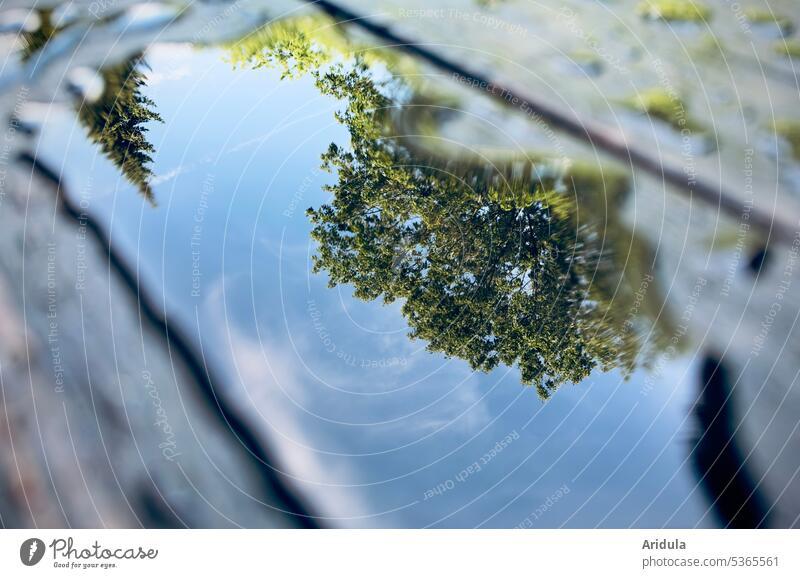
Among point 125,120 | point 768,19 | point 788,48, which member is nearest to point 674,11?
point 768,19

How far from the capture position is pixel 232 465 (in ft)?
8.22

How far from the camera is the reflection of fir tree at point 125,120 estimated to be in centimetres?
257

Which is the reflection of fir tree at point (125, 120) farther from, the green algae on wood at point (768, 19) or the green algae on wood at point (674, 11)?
the green algae on wood at point (768, 19)

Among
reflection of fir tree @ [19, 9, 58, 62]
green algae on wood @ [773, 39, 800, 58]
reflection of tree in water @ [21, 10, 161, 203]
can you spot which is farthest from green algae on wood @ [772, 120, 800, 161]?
reflection of fir tree @ [19, 9, 58, 62]

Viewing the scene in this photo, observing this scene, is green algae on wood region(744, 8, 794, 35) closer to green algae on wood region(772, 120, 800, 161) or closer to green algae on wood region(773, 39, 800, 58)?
green algae on wood region(773, 39, 800, 58)

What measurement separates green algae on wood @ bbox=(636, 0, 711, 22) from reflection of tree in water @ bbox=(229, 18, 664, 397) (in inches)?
40.1

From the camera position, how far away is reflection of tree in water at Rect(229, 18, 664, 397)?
8.63 feet

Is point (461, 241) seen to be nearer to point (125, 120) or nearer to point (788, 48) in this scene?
point (125, 120)

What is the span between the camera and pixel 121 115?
2582 millimetres

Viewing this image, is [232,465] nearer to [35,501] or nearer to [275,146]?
[35,501]

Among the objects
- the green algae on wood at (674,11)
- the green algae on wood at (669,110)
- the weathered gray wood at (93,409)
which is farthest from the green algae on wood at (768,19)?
the weathered gray wood at (93,409)

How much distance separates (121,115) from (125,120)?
4 cm

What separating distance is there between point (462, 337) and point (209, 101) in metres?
1.98
